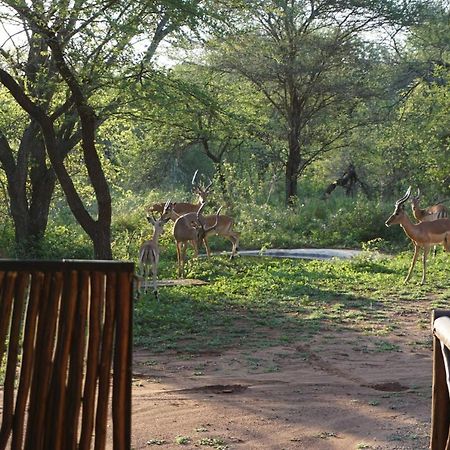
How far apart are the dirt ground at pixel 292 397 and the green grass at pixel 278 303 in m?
0.44

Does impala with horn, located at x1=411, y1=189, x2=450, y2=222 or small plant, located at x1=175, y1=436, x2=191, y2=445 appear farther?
impala with horn, located at x1=411, y1=189, x2=450, y2=222

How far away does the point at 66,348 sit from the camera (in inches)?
122

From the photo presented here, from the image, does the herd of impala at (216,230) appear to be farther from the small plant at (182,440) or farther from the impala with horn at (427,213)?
the small plant at (182,440)

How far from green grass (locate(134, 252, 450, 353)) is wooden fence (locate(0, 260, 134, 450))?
5280 mm

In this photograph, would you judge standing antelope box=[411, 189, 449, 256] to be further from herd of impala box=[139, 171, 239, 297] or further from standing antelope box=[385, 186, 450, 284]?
herd of impala box=[139, 171, 239, 297]

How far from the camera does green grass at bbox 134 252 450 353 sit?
916 cm

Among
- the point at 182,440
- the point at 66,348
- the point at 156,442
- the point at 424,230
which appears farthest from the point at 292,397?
the point at 424,230

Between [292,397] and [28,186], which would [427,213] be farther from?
[292,397]

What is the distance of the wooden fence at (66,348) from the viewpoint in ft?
10.0

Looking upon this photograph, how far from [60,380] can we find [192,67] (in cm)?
2282

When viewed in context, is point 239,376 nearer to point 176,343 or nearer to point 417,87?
point 176,343

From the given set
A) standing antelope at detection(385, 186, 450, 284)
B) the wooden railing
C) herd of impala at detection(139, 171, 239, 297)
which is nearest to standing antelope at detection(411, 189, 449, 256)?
standing antelope at detection(385, 186, 450, 284)

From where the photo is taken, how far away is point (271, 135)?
26578 millimetres

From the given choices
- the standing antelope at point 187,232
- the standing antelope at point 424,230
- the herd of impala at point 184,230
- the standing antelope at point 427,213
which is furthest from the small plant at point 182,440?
the standing antelope at point 427,213
